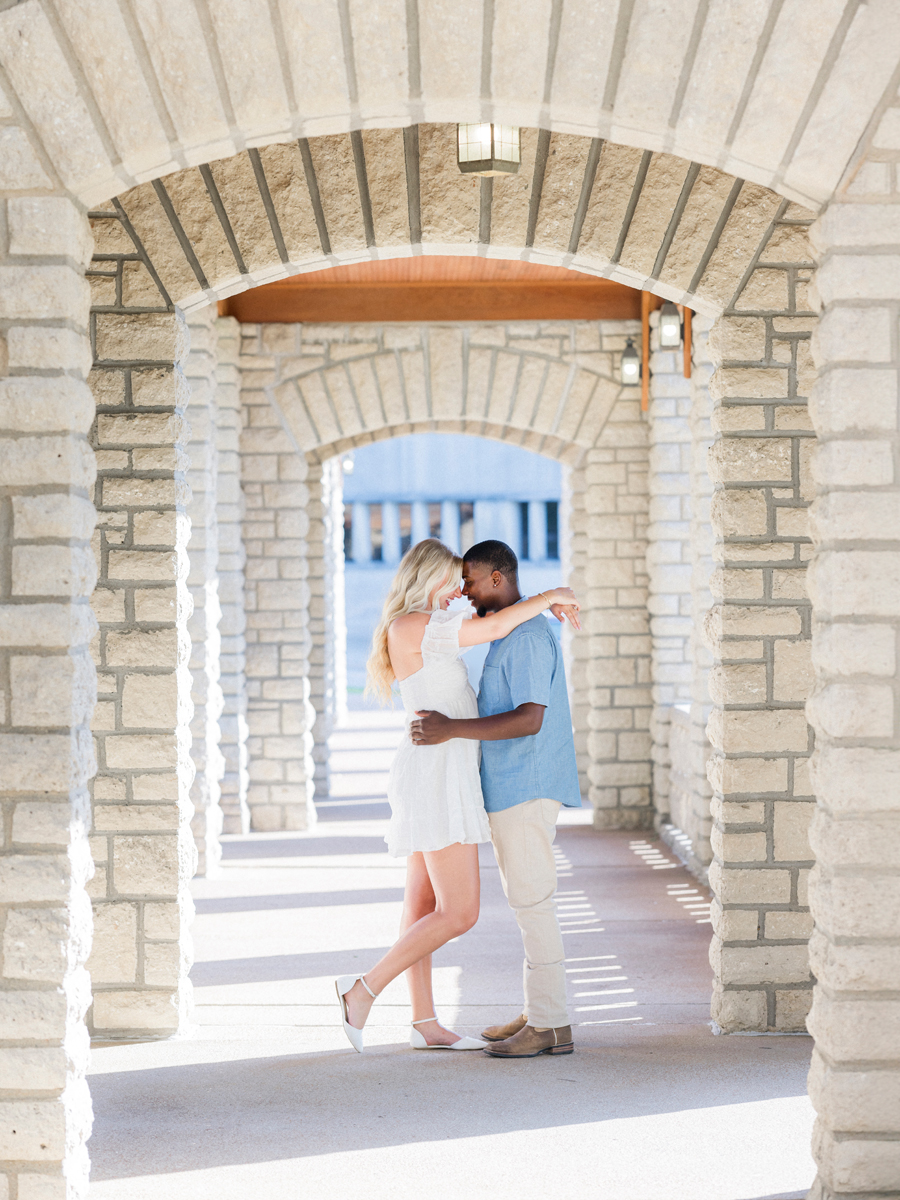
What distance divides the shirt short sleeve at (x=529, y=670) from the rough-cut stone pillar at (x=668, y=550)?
476cm

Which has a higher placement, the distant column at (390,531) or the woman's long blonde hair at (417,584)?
the distant column at (390,531)

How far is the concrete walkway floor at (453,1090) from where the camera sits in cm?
329

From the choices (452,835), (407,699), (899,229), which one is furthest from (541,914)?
(899,229)

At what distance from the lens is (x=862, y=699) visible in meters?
2.82

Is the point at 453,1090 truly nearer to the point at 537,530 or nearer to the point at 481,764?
Result: the point at 481,764

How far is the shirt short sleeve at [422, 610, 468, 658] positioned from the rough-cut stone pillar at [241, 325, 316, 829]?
5.23 meters

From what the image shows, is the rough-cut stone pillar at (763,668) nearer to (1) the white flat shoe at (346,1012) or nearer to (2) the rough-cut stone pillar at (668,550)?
(1) the white flat shoe at (346,1012)

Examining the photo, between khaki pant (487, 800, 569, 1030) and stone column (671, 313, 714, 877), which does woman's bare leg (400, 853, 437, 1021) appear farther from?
stone column (671, 313, 714, 877)

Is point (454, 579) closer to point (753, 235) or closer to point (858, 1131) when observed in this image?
point (753, 235)

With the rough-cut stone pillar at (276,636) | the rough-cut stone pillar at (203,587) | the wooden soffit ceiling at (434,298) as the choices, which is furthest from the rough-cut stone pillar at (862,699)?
the rough-cut stone pillar at (276,636)

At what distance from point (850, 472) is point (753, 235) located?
1.81 metres

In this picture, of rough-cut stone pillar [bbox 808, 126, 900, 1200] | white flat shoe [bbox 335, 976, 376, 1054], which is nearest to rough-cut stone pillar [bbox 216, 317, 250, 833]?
white flat shoe [bbox 335, 976, 376, 1054]

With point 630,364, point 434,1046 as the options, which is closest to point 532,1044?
point 434,1046

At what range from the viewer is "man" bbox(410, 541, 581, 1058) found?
13.6 ft
